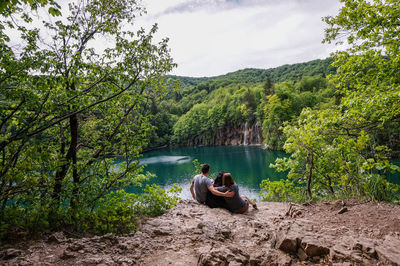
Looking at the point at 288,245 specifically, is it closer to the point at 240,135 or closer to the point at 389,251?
the point at 389,251

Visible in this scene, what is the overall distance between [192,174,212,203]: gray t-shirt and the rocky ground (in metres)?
1.75

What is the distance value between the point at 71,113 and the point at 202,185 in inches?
155

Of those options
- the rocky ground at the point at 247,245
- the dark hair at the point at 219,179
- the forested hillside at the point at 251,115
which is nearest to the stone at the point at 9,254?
the rocky ground at the point at 247,245

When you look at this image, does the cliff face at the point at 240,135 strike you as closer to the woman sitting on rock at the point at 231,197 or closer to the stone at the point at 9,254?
the woman sitting on rock at the point at 231,197

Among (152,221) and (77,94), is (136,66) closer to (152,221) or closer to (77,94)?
(77,94)

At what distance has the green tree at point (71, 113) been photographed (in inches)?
119

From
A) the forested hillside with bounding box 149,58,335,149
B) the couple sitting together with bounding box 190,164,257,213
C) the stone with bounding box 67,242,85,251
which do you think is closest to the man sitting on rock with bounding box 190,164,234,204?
the couple sitting together with bounding box 190,164,257,213

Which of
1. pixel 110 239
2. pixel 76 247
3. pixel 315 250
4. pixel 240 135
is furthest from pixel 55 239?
pixel 240 135

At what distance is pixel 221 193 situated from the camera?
18.4 ft

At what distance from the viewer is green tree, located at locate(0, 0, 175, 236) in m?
3.03

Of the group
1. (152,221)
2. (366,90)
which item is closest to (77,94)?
(152,221)

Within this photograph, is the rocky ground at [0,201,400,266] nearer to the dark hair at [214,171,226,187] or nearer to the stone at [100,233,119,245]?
the stone at [100,233,119,245]

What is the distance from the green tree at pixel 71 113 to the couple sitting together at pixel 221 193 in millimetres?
2186

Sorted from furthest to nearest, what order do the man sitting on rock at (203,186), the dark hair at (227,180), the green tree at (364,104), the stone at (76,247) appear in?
the man sitting on rock at (203,186), the dark hair at (227,180), the green tree at (364,104), the stone at (76,247)
